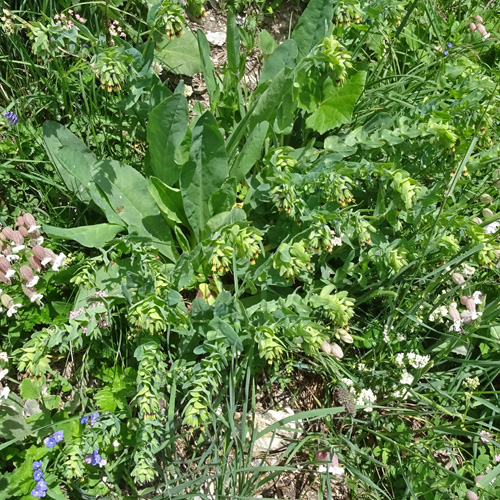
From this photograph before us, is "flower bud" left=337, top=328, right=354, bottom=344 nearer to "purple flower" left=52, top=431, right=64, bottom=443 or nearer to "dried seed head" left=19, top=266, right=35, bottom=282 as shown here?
"purple flower" left=52, top=431, right=64, bottom=443

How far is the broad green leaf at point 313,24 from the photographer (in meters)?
2.54

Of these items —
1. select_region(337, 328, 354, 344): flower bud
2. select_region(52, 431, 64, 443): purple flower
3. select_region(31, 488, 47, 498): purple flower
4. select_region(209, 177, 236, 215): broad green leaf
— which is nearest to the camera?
select_region(31, 488, 47, 498): purple flower

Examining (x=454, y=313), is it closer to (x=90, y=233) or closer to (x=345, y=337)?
(x=345, y=337)

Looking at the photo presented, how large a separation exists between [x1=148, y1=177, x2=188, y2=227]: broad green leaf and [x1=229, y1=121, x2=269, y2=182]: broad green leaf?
33 cm

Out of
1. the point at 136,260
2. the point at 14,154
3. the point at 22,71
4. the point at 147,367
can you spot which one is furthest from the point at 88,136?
the point at 147,367

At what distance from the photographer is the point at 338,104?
2.57 meters

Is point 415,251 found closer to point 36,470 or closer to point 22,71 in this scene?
point 36,470

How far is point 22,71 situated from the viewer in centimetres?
273

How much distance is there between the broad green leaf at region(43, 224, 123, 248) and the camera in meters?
2.18

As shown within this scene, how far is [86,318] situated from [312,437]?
111cm

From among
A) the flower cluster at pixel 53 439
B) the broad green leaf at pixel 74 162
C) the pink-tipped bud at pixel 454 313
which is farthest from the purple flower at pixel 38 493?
the pink-tipped bud at pixel 454 313

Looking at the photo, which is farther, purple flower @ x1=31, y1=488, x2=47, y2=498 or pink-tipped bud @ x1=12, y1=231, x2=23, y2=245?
pink-tipped bud @ x1=12, y1=231, x2=23, y2=245

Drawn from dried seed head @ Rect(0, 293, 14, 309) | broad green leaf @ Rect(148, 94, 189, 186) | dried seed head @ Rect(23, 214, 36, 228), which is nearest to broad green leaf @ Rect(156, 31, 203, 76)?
broad green leaf @ Rect(148, 94, 189, 186)

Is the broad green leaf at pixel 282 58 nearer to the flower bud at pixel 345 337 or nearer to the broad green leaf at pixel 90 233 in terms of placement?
the broad green leaf at pixel 90 233
